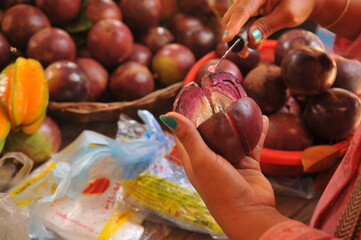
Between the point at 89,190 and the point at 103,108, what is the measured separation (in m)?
0.31

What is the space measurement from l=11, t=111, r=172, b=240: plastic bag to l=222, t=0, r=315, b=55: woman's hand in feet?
1.42

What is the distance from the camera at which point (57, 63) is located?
1.32 meters

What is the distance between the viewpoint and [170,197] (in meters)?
1.02

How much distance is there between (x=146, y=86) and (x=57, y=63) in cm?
32

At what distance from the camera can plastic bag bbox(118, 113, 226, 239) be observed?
98 cm

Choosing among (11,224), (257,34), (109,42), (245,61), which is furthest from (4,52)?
(257,34)

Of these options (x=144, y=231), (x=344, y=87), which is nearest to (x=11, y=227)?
(x=144, y=231)

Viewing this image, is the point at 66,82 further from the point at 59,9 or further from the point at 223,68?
the point at 223,68

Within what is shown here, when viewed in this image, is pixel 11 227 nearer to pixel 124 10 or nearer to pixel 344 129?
pixel 344 129

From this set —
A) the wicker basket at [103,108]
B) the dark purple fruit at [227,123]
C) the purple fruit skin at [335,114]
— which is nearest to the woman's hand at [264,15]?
the dark purple fruit at [227,123]

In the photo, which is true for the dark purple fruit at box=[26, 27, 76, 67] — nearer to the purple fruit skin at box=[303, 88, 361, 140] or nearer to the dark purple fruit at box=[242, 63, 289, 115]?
the dark purple fruit at box=[242, 63, 289, 115]

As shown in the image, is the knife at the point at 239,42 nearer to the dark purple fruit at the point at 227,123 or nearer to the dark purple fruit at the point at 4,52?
the dark purple fruit at the point at 227,123

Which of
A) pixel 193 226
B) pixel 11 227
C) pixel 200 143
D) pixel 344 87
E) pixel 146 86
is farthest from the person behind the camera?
pixel 146 86

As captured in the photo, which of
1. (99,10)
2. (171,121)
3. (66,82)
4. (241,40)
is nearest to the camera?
(171,121)
